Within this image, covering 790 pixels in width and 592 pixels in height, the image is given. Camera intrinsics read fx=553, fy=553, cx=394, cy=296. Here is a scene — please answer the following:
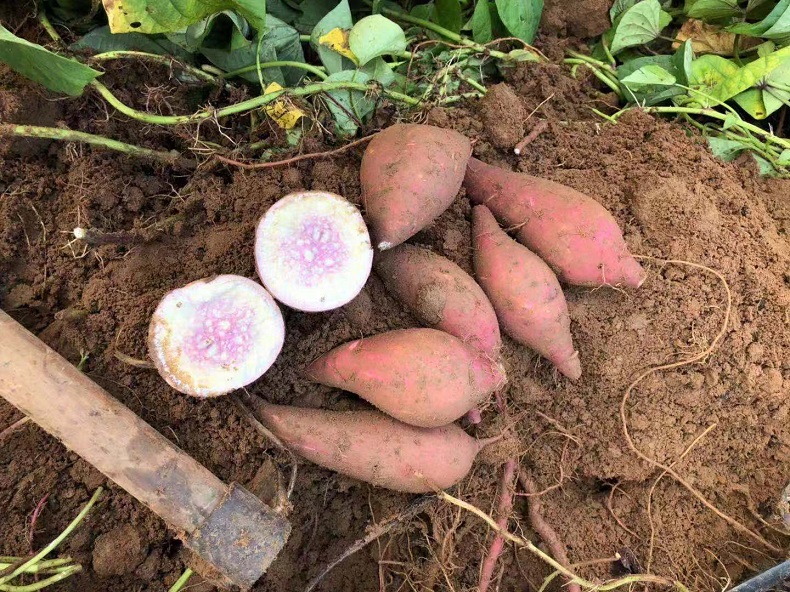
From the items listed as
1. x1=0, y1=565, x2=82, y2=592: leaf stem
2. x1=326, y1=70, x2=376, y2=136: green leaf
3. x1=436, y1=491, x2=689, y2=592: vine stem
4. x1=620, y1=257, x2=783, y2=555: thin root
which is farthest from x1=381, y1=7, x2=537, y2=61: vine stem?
x1=0, y1=565, x2=82, y2=592: leaf stem

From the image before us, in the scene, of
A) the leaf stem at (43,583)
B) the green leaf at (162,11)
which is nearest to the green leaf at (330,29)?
the green leaf at (162,11)

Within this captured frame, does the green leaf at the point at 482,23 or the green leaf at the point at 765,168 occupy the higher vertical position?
the green leaf at the point at 482,23

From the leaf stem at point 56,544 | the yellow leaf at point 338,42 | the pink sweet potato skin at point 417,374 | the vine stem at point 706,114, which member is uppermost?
the yellow leaf at point 338,42

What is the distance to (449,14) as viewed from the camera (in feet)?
4.58

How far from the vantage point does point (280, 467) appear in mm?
1084

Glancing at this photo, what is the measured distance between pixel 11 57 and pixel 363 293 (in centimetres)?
76

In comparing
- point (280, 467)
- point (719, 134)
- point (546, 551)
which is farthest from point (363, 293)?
point (719, 134)

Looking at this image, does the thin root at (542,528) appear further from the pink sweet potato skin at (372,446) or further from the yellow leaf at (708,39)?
the yellow leaf at (708,39)

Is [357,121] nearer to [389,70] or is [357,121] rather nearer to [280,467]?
[389,70]

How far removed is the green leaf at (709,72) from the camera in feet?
4.54

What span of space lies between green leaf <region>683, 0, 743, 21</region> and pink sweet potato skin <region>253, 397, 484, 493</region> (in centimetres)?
123

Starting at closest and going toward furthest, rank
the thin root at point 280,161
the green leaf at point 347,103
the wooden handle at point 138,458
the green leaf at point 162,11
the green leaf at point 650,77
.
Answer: the wooden handle at point 138,458 → the green leaf at point 162,11 → the thin root at point 280,161 → the green leaf at point 347,103 → the green leaf at point 650,77

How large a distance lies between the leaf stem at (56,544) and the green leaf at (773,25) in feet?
5.76

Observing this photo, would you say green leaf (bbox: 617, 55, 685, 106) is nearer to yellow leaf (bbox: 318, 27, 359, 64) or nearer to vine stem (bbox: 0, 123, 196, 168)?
yellow leaf (bbox: 318, 27, 359, 64)
